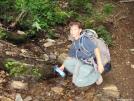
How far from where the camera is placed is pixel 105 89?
499 cm

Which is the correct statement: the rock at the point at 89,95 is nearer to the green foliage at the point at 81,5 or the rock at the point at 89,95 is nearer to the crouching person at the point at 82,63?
the crouching person at the point at 82,63

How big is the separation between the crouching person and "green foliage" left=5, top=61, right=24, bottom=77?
2.90 feet

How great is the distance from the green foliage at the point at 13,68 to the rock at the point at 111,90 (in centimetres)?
179

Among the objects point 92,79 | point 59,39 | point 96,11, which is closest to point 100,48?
point 92,79

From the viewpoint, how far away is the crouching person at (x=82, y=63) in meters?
4.30

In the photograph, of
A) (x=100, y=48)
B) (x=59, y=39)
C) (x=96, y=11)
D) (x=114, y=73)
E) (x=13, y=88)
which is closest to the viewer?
(x=100, y=48)

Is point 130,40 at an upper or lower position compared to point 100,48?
lower

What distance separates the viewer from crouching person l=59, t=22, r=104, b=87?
4.30 metres

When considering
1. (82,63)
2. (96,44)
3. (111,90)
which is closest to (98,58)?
(96,44)

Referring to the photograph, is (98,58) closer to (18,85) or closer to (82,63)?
(82,63)

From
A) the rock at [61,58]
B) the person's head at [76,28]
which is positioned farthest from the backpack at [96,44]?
the rock at [61,58]

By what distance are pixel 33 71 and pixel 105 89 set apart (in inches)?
60.6

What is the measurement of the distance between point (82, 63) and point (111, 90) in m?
0.87

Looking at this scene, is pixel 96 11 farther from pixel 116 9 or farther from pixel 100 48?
pixel 100 48
